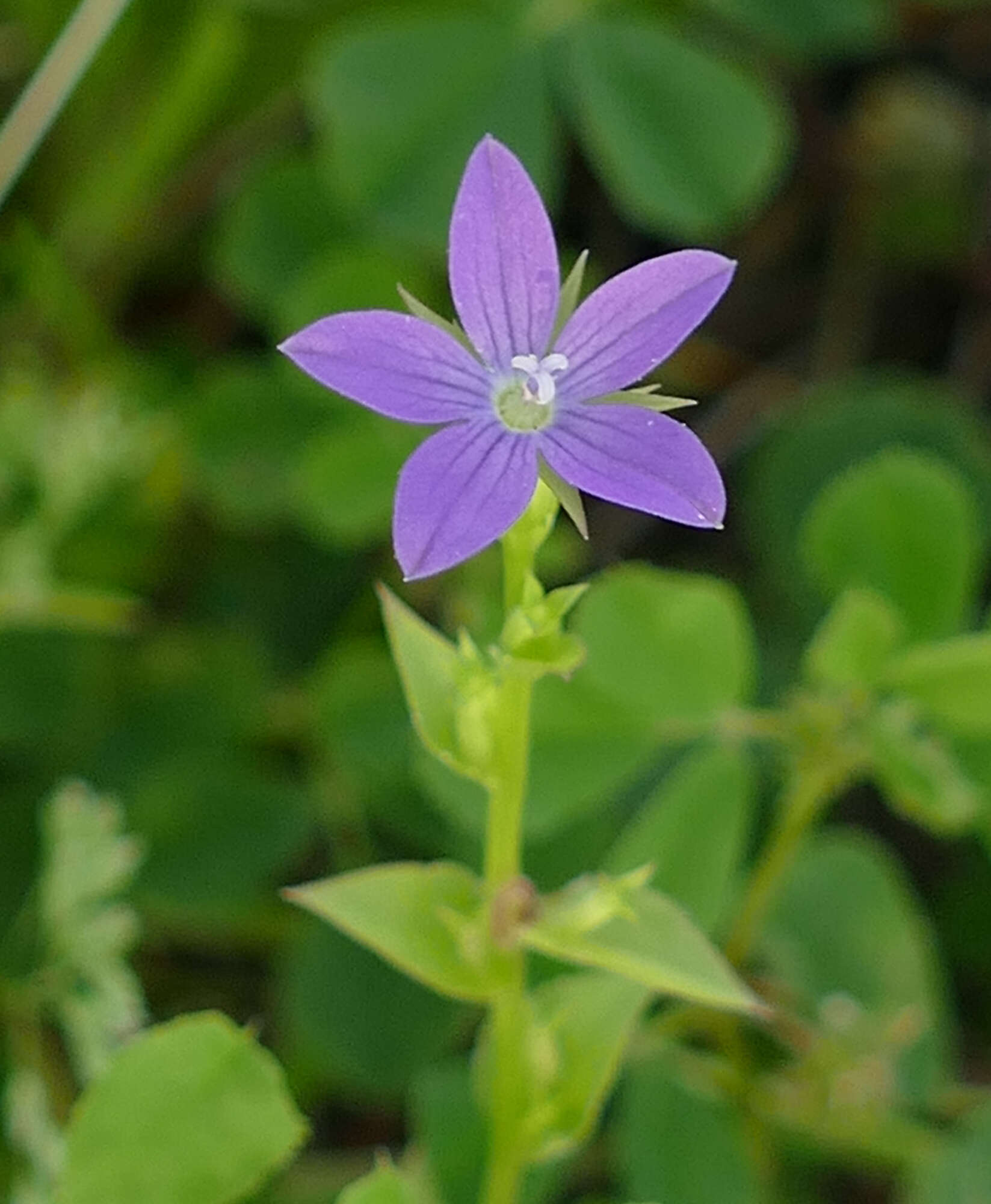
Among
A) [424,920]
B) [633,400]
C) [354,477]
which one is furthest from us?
[354,477]

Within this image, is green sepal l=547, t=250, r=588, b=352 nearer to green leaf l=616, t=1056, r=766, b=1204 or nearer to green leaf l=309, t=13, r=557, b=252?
green leaf l=616, t=1056, r=766, b=1204

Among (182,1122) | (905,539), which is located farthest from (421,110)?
(182,1122)

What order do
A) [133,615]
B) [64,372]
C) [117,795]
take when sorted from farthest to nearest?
[64,372] → [133,615] → [117,795]

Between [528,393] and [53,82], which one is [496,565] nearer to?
[53,82]

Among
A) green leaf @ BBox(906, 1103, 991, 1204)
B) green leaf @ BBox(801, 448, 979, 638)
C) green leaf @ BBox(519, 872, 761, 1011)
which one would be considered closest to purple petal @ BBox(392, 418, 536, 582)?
green leaf @ BBox(519, 872, 761, 1011)

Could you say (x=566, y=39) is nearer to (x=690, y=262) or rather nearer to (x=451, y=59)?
(x=451, y=59)

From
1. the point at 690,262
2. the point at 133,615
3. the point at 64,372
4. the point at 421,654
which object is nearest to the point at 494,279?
the point at 690,262

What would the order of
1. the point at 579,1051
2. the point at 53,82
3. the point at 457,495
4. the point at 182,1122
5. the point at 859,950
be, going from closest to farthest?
the point at 457,495 → the point at 182,1122 → the point at 579,1051 → the point at 53,82 → the point at 859,950
